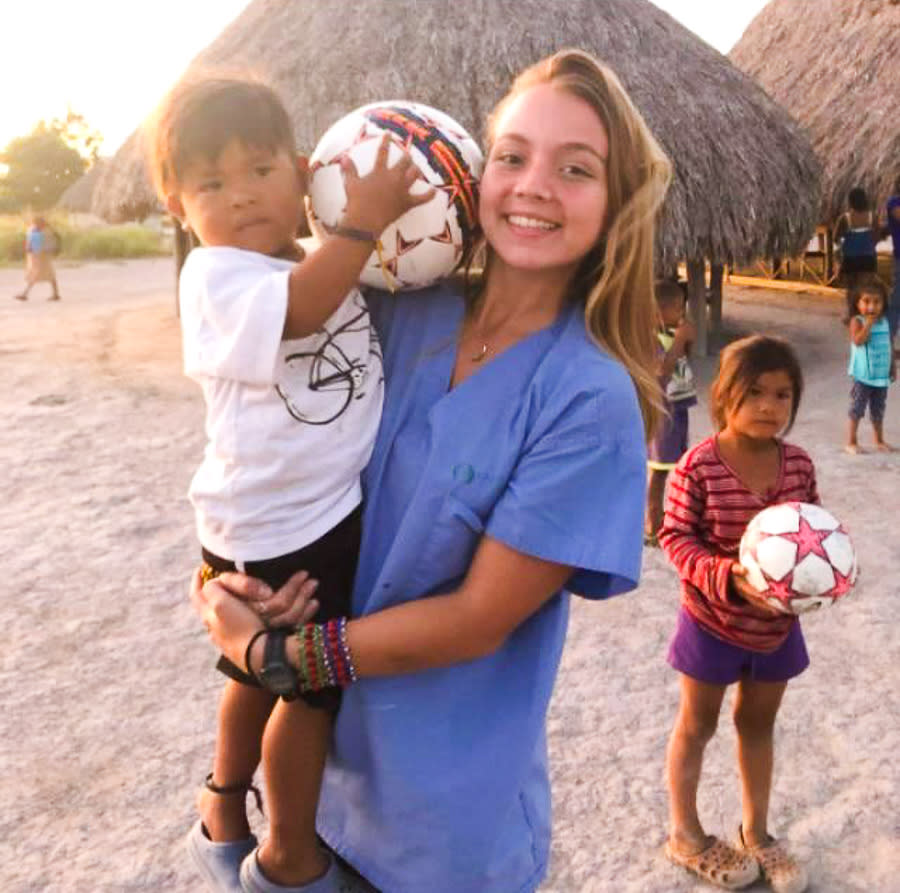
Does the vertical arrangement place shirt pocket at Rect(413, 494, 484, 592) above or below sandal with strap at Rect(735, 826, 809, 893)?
above

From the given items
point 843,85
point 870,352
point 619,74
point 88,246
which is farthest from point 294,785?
point 88,246

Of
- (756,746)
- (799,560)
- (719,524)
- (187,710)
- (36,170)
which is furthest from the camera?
(36,170)

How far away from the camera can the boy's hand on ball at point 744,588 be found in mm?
2012

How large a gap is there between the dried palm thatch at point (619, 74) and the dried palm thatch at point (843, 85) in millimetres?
883

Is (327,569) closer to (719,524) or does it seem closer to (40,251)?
(719,524)

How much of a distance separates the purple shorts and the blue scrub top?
0.96 m

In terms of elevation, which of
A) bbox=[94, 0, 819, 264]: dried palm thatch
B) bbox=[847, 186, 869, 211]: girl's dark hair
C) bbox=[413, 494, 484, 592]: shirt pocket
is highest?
bbox=[94, 0, 819, 264]: dried palm thatch

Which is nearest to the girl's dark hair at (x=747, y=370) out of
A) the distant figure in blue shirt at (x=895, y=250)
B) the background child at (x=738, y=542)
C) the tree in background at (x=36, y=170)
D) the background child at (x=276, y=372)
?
the background child at (x=738, y=542)

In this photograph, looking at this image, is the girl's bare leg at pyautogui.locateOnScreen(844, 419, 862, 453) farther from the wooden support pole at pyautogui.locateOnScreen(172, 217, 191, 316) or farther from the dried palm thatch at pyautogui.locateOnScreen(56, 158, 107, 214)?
the dried palm thatch at pyautogui.locateOnScreen(56, 158, 107, 214)

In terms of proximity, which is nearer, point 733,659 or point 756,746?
point 733,659

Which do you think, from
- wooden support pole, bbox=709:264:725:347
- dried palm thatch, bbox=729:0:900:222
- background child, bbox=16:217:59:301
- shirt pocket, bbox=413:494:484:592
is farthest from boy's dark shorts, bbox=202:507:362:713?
background child, bbox=16:217:59:301

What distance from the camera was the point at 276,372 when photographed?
1304 mm

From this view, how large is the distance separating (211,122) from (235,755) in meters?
0.96

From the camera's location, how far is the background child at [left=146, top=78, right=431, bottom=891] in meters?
1.27
